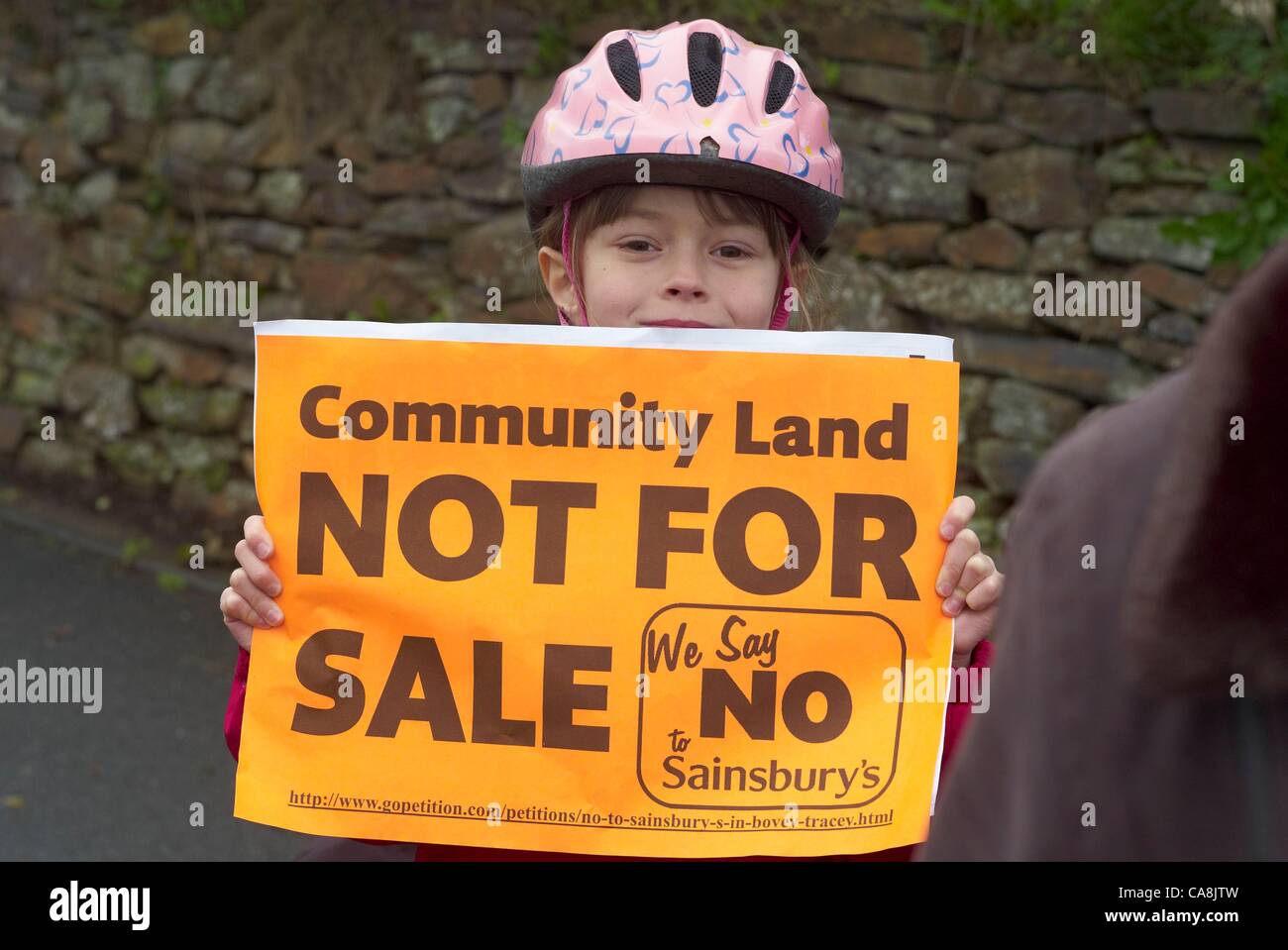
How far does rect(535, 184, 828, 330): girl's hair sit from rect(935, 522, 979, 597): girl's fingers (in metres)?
0.61

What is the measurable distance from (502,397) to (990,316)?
3.61m

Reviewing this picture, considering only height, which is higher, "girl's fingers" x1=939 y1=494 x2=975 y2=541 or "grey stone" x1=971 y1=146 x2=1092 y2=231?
"grey stone" x1=971 y1=146 x2=1092 y2=231

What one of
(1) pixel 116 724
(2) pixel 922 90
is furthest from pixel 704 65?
(1) pixel 116 724

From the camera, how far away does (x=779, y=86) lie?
7.39 ft

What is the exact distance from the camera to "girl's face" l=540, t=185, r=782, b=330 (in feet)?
6.56

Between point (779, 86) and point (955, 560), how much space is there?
2.97 ft

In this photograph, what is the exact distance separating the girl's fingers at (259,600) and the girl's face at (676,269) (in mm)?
628

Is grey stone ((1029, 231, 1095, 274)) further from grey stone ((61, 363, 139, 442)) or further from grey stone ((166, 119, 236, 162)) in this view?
grey stone ((61, 363, 139, 442))

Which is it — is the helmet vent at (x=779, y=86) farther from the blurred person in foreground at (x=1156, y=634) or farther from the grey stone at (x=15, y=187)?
the grey stone at (x=15, y=187)

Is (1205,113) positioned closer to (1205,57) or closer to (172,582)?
(1205,57)

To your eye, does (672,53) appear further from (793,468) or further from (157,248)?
(157,248)

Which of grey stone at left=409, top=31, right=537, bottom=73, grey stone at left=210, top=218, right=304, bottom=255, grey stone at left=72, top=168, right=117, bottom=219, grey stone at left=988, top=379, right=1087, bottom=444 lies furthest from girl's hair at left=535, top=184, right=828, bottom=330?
grey stone at left=72, top=168, right=117, bottom=219

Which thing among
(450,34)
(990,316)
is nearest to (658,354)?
(990,316)

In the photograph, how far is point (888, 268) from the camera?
5.26 metres
